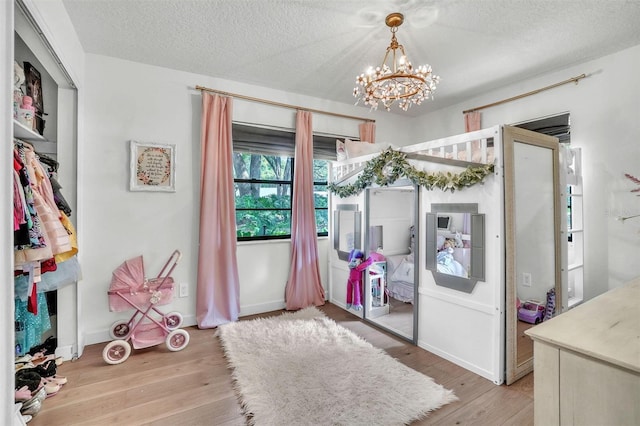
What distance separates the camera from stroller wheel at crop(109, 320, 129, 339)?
276cm

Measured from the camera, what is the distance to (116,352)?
2471 mm

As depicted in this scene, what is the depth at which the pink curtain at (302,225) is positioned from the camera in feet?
11.7

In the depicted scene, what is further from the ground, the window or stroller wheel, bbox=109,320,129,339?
the window

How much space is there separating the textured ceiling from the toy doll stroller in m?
1.92

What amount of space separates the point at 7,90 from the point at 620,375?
91.5 inches

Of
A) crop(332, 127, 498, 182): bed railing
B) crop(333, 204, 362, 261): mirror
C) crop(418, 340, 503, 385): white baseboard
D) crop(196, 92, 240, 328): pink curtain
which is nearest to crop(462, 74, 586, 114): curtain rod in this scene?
crop(332, 127, 498, 182): bed railing

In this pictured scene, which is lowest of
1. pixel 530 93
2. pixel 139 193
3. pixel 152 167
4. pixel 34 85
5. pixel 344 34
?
pixel 139 193

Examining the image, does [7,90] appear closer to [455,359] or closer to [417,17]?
[417,17]

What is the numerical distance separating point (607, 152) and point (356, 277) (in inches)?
104

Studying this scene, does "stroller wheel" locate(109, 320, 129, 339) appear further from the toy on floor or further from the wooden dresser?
the toy on floor

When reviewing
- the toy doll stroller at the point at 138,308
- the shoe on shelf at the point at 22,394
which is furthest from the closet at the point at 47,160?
the toy doll stroller at the point at 138,308

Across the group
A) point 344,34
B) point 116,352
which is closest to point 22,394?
point 116,352

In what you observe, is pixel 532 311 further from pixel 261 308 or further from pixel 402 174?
pixel 261 308

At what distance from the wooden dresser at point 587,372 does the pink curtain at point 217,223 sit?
8.99ft
